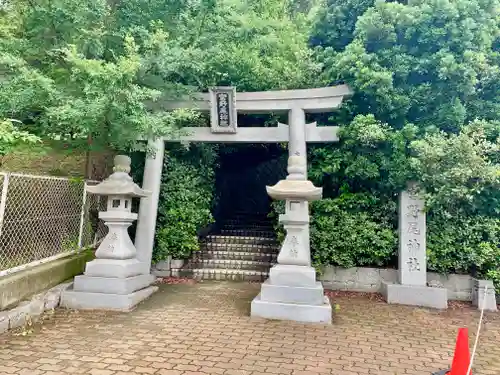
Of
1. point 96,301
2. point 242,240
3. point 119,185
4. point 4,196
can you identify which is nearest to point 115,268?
point 96,301

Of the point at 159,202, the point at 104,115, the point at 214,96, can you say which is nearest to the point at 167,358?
the point at 104,115

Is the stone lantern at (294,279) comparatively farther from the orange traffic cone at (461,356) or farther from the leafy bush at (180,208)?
the leafy bush at (180,208)

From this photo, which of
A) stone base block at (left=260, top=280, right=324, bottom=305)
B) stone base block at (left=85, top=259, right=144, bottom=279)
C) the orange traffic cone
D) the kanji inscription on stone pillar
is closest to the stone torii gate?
stone base block at (left=85, top=259, right=144, bottom=279)

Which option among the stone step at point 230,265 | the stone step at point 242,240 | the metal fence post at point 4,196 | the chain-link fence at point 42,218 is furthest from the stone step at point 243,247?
the metal fence post at point 4,196

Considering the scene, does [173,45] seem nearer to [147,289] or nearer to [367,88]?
[367,88]

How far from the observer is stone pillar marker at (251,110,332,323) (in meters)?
5.66

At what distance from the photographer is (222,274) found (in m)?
8.52

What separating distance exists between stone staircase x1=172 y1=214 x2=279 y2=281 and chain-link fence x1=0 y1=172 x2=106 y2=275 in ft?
7.64

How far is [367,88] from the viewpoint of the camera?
7.57 meters

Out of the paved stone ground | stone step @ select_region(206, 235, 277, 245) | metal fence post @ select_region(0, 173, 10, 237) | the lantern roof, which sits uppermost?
the lantern roof

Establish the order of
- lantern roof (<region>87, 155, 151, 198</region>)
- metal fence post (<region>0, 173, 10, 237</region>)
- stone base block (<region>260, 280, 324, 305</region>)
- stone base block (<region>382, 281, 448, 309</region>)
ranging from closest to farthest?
metal fence post (<region>0, 173, 10, 237</region>), stone base block (<region>260, 280, 324, 305</region>), lantern roof (<region>87, 155, 151, 198</region>), stone base block (<region>382, 281, 448, 309</region>)

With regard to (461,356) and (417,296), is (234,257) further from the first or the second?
(461,356)

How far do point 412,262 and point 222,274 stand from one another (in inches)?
156

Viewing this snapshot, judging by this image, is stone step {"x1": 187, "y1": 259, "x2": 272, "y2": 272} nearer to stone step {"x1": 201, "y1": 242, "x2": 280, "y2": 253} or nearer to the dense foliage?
stone step {"x1": 201, "y1": 242, "x2": 280, "y2": 253}
